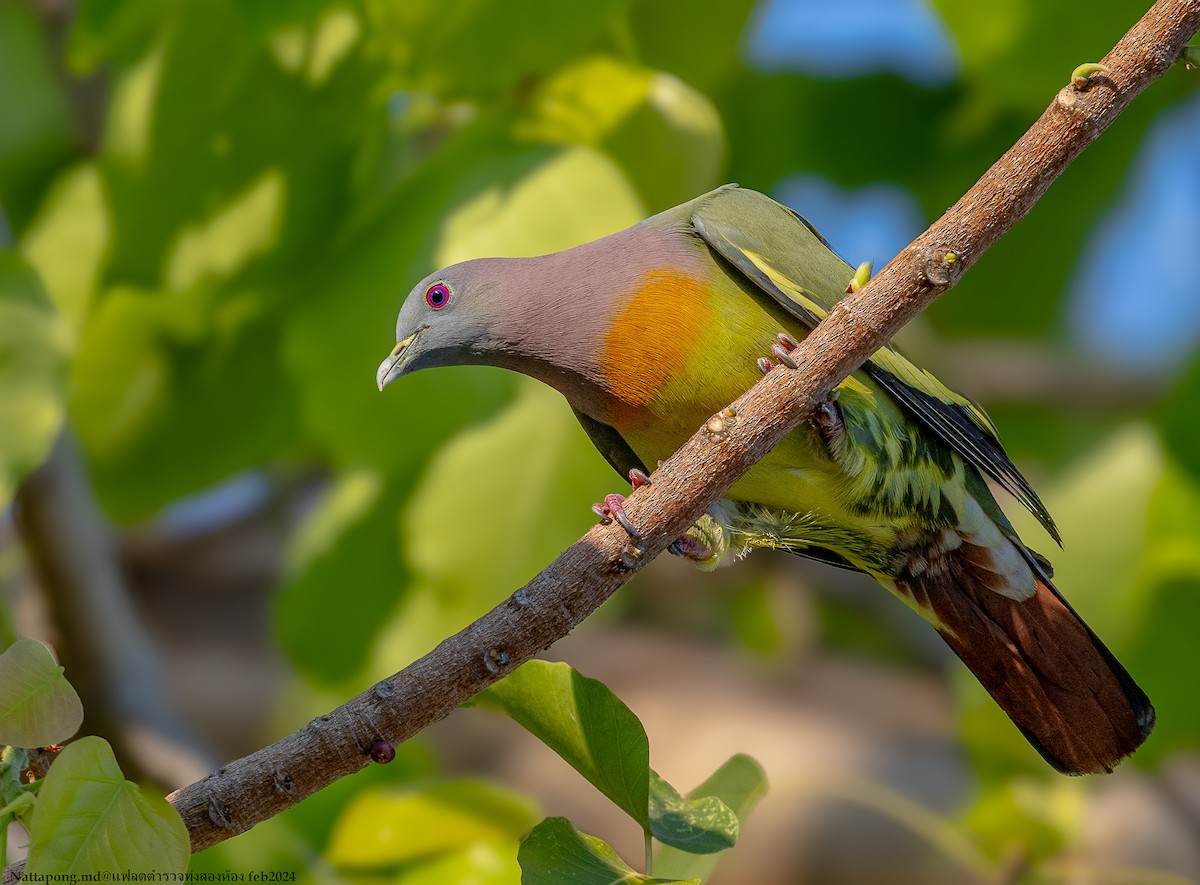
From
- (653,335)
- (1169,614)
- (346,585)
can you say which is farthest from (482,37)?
(1169,614)

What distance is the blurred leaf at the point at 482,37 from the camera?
4.85ft

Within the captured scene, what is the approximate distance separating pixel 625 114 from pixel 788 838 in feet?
5.63

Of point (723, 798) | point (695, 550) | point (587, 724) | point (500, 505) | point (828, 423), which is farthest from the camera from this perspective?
point (500, 505)

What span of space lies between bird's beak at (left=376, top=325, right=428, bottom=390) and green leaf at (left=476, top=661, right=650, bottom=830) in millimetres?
493

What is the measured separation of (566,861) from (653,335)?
1.97 feet

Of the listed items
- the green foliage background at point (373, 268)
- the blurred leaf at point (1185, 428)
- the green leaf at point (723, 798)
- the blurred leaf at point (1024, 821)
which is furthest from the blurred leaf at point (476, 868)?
the blurred leaf at point (1185, 428)

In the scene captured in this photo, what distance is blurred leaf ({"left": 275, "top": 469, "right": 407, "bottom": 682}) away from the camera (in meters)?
1.67

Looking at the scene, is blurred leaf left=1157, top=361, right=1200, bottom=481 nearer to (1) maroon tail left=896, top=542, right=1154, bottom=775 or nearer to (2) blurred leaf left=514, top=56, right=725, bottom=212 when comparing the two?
(1) maroon tail left=896, top=542, right=1154, bottom=775

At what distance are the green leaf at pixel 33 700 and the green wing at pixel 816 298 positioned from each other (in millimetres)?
768

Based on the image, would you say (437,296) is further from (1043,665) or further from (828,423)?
(1043,665)

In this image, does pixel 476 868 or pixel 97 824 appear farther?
pixel 476 868

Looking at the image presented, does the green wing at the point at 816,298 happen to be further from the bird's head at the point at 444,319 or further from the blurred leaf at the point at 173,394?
the blurred leaf at the point at 173,394

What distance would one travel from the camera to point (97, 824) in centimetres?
77

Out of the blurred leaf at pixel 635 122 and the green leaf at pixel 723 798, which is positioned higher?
the blurred leaf at pixel 635 122
